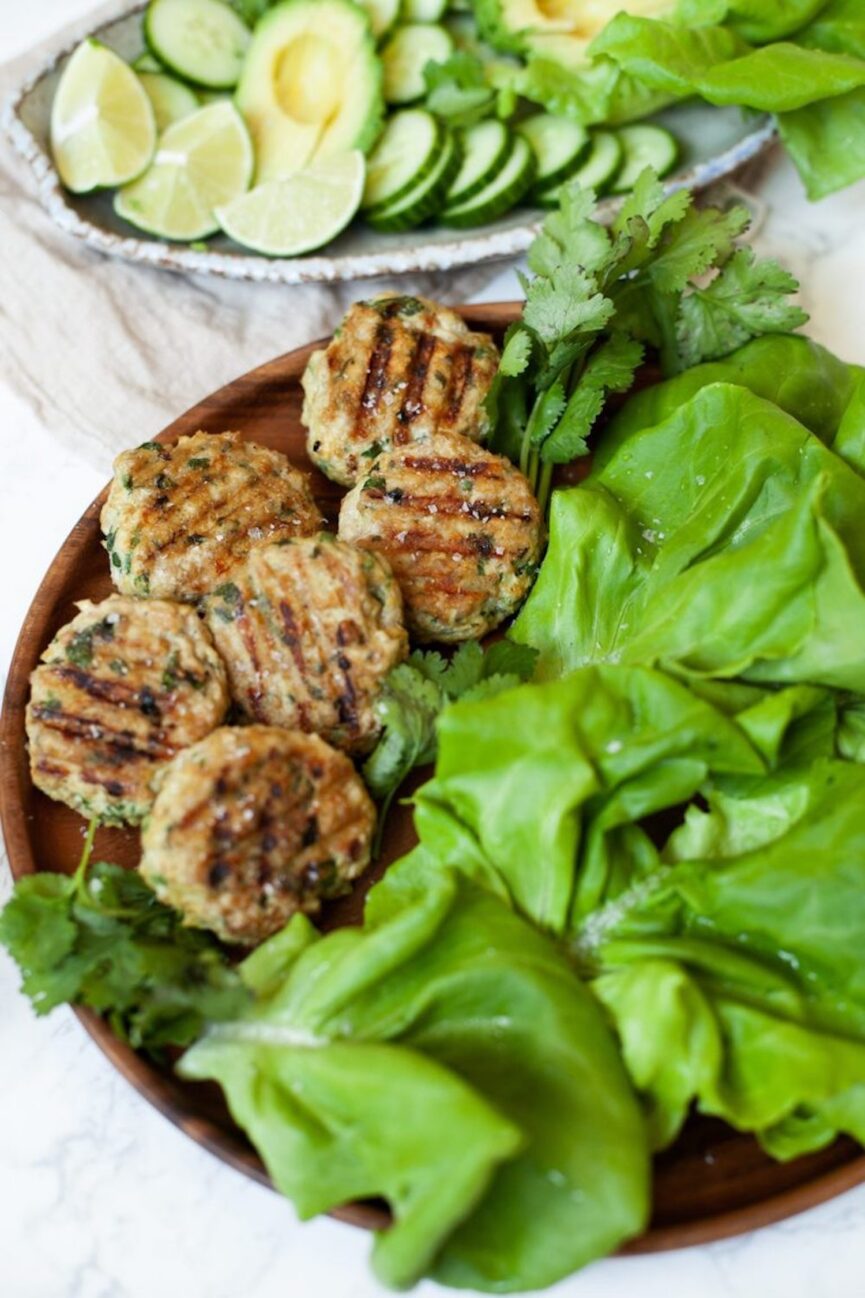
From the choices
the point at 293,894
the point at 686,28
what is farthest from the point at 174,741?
the point at 686,28

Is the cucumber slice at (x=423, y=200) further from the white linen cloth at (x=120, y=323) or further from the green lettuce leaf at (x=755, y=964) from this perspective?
the green lettuce leaf at (x=755, y=964)

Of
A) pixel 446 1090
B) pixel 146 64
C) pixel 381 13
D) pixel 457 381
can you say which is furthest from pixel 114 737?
pixel 381 13

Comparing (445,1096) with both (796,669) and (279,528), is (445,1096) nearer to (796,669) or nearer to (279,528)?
(796,669)

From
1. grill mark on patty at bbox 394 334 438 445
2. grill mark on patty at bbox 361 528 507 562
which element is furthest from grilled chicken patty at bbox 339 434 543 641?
grill mark on patty at bbox 394 334 438 445

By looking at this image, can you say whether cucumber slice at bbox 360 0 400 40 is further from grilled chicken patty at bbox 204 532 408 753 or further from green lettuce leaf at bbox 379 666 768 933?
green lettuce leaf at bbox 379 666 768 933

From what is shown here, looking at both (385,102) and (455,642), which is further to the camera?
(385,102)

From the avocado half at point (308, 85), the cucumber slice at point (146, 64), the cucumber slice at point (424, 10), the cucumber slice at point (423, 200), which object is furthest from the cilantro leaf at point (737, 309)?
the cucumber slice at point (146, 64)
